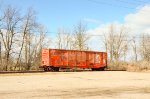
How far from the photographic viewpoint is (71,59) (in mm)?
42594

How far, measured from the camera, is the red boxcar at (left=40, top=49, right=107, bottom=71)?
40.3 m

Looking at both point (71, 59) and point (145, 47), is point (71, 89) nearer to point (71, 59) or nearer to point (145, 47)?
point (71, 59)

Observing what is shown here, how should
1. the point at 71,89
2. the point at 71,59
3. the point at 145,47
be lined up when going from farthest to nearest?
the point at 145,47
the point at 71,59
the point at 71,89

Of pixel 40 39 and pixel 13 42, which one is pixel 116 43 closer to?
pixel 40 39

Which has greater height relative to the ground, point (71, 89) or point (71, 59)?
point (71, 59)

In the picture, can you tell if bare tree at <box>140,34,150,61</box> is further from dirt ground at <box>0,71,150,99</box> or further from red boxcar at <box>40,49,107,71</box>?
dirt ground at <box>0,71,150,99</box>

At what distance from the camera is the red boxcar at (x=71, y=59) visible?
40.3 metres

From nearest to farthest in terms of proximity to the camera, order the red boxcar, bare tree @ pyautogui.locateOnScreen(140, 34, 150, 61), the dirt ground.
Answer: the dirt ground, the red boxcar, bare tree @ pyautogui.locateOnScreen(140, 34, 150, 61)

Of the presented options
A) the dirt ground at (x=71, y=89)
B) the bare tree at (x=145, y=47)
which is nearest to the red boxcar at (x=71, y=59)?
the dirt ground at (x=71, y=89)

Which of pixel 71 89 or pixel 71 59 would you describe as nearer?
pixel 71 89

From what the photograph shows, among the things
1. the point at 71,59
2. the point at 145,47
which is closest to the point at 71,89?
the point at 71,59

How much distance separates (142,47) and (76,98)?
8241cm

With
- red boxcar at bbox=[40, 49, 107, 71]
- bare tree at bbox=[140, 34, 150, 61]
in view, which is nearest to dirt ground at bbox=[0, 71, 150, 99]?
red boxcar at bbox=[40, 49, 107, 71]

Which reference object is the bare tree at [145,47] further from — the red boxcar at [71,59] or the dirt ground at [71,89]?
the dirt ground at [71,89]
